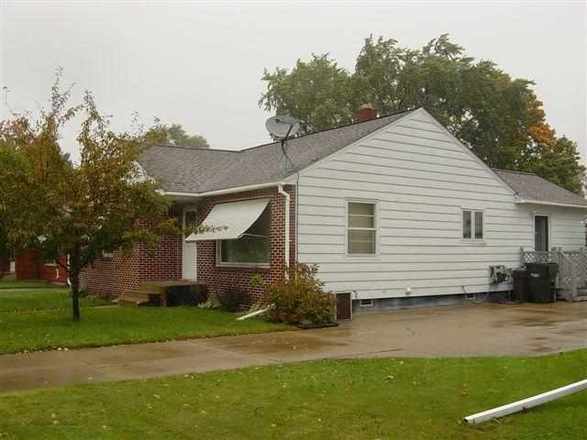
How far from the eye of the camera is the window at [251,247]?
15391 millimetres

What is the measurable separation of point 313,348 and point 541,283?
35.0 ft

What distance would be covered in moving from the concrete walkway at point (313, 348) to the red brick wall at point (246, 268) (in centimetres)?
218

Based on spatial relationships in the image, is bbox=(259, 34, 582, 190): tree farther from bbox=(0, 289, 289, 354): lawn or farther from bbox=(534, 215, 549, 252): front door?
bbox=(0, 289, 289, 354): lawn

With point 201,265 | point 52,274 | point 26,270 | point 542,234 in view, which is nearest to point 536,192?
point 542,234

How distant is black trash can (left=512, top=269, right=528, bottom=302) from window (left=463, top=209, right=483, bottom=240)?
5.16 feet

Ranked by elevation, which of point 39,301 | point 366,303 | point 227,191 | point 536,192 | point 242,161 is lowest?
point 39,301

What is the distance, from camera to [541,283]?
18781mm

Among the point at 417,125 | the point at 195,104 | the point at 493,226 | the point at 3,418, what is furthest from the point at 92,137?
the point at 195,104

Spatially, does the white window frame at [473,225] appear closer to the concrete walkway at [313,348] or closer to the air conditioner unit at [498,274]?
the air conditioner unit at [498,274]

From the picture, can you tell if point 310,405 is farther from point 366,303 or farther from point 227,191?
point 227,191

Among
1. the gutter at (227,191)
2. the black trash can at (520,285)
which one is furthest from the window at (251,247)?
the black trash can at (520,285)

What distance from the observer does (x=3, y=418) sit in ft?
19.3

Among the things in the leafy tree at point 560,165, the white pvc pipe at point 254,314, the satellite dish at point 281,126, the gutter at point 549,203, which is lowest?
the white pvc pipe at point 254,314

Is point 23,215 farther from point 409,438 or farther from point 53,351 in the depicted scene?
point 409,438
